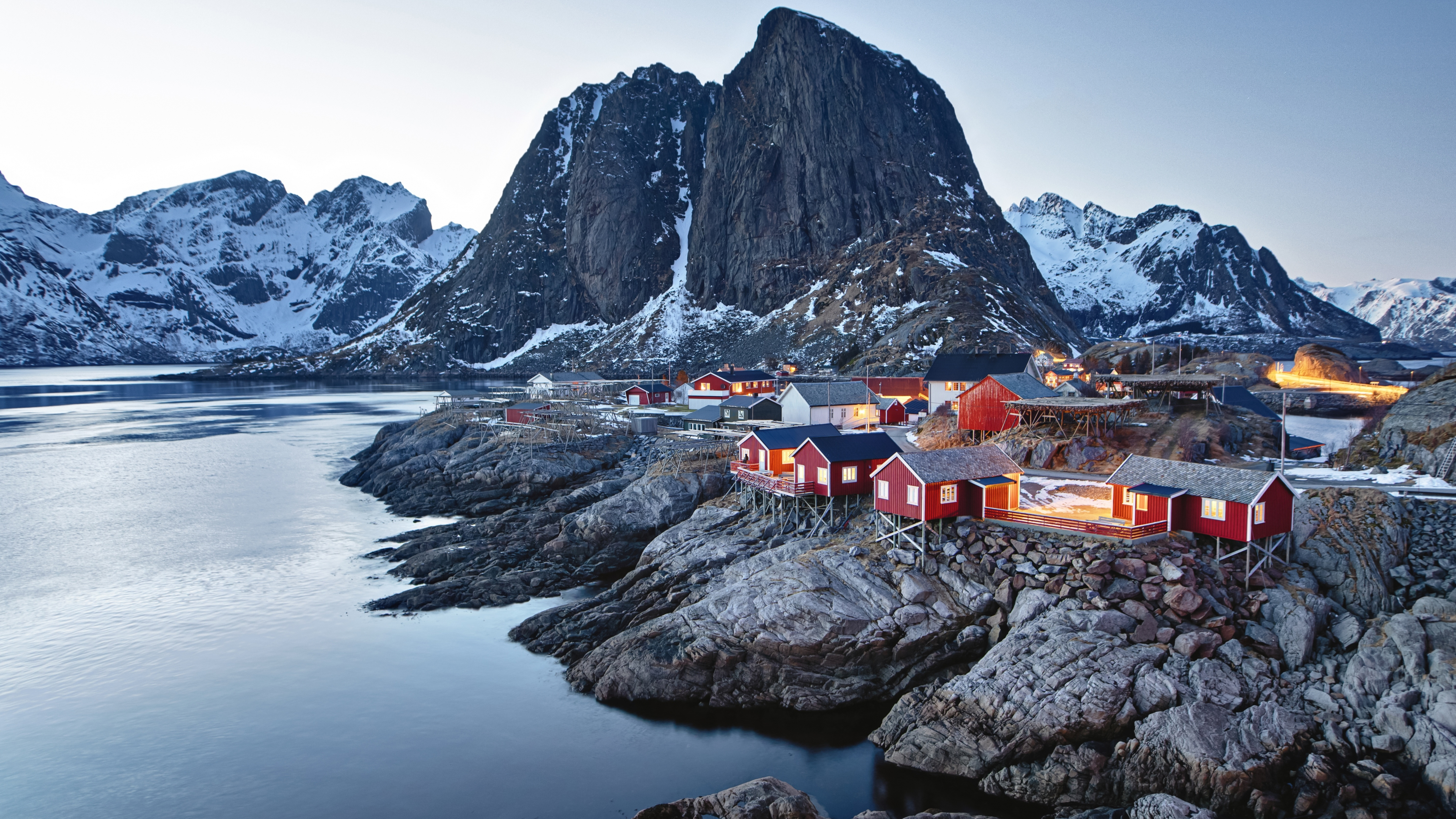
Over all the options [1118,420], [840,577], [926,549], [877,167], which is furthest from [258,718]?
[877,167]

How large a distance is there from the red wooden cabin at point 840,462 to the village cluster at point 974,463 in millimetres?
57

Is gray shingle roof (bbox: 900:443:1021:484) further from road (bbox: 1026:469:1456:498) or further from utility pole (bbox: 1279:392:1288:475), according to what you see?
utility pole (bbox: 1279:392:1288:475)

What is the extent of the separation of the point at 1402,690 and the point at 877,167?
539 feet

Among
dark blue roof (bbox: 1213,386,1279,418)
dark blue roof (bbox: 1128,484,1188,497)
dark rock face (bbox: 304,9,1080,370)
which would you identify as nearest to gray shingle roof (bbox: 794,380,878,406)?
dark blue roof (bbox: 1213,386,1279,418)

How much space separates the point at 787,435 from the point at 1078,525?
52.8ft

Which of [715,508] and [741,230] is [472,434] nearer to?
[715,508]

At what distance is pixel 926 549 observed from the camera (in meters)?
28.0

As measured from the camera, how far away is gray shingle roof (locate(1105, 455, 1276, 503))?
80.9ft

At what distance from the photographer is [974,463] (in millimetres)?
29562

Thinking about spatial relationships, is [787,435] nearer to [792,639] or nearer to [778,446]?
[778,446]

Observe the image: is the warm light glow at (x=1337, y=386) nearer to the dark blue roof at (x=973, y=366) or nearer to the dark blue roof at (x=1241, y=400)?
the dark blue roof at (x=1241, y=400)

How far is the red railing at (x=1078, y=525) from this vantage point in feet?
83.3

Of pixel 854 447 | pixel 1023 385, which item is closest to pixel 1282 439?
pixel 1023 385

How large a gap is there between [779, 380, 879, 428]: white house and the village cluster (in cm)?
11
